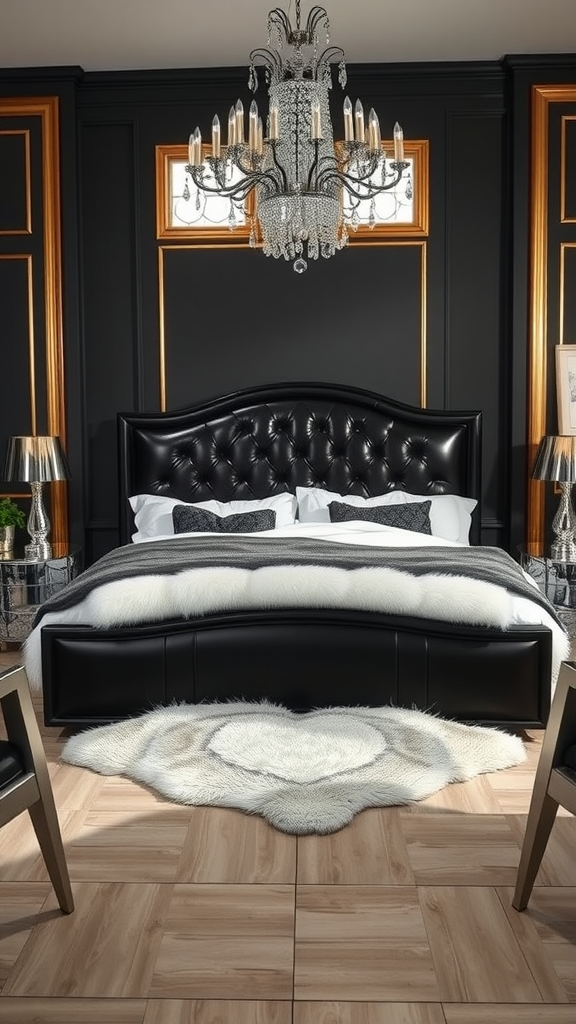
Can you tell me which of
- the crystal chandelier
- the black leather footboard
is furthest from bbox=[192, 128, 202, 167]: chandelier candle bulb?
the black leather footboard

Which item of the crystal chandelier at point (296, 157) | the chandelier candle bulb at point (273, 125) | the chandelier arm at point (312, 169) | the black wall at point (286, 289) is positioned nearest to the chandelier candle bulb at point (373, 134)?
the crystal chandelier at point (296, 157)

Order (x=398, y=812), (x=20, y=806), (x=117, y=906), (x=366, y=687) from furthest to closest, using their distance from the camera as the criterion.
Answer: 1. (x=366, y=687)
2. (x=398, y=812)
3. (x=117, y=906)
4. (x=20, y=806)

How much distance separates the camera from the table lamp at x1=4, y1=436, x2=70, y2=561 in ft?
15.2

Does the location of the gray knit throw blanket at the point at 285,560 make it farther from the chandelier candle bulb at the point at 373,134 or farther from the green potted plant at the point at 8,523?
the chandelier candle bulb at the point at 373,134

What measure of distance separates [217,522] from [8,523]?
1027mm

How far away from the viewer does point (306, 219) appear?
3.13 m

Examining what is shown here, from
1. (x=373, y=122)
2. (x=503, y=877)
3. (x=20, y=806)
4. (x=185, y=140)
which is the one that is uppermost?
(x=185, y=140)

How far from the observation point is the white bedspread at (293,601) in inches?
126

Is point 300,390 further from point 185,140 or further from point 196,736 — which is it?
point 196,736

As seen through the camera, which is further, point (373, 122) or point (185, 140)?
point (185, 140)

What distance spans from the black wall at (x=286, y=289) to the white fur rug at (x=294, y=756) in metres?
2.15

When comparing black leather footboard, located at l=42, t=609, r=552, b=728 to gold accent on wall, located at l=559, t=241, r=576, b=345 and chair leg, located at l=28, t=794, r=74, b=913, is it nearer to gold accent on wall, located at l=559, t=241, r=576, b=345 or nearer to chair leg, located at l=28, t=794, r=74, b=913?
chair leg, located at l=28, t=794, r=74, b=913

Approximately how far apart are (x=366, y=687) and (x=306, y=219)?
158 cm

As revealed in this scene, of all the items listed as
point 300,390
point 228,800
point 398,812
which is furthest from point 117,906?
point 300,390
